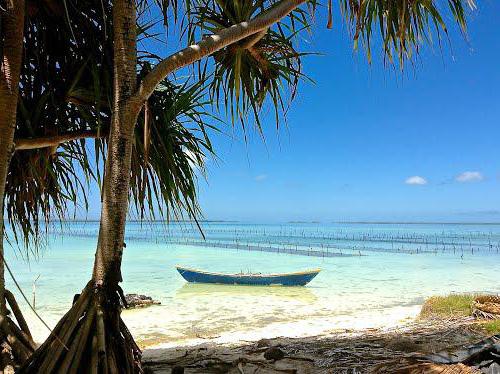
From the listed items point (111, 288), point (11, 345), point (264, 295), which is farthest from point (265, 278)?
point (111, 288)

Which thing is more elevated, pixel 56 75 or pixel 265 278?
pixel 56 75

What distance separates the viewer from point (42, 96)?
7.32 ft

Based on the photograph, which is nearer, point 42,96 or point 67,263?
point 42,96

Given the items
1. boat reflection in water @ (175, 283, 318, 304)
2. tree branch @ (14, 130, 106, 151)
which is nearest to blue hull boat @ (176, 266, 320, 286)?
boat reflection in water @ (175, 283, 318, 304)

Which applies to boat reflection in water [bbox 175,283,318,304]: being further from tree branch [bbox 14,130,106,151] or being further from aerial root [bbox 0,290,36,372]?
tree branch [bbox 14,130,106,151]

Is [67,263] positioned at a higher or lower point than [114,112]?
lower

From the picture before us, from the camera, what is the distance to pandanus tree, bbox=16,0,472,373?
175 cm

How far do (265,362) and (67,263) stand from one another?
22.5 metres

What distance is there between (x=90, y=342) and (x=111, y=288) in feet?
0.75

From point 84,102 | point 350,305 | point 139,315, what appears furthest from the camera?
point 350,305

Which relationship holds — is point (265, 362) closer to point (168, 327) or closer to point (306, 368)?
point (306, 368)

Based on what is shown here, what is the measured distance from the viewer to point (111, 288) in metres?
1.86

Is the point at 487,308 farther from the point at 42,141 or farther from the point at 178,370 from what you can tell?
the point at 42,141

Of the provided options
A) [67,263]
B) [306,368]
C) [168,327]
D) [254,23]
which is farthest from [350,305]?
[67,263]
